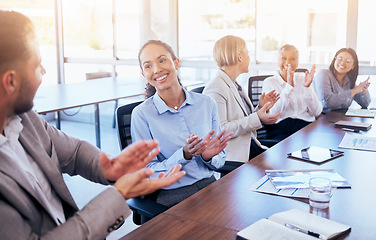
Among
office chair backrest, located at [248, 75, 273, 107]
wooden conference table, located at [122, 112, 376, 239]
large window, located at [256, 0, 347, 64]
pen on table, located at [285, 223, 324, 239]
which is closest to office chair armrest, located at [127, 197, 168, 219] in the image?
wooden conference table, located at [122, 112, 376, 239]

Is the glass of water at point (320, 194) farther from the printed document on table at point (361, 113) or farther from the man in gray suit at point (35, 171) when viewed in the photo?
the printed document on table at point (361, 113)

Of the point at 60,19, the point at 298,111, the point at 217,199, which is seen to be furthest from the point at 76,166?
the point at 60,19

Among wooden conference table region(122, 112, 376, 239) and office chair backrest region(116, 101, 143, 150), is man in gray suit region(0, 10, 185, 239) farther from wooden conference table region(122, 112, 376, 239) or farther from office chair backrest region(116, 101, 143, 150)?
office chair backrest region(116, 101, 143, 150)

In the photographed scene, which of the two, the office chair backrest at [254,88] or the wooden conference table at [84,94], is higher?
the office chair backrest at [254,88]

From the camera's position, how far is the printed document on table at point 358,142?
242 cm

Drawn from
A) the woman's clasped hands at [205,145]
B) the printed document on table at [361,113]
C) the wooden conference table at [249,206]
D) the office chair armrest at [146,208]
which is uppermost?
the woman's clasped hands at [205,145]

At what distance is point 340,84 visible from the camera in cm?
409

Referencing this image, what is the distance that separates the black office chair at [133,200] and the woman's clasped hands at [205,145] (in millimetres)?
303

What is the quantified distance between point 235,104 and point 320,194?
1.44m

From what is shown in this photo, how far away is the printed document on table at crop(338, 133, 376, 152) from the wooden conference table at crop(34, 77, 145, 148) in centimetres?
238

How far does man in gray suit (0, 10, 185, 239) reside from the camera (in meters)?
0.99

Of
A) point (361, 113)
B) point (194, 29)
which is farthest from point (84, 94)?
point (361, 113)

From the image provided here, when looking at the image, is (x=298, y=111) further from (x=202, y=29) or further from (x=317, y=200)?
(x=202, y=29)

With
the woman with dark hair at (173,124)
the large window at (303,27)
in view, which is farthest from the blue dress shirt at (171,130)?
the large window at (303,27)
